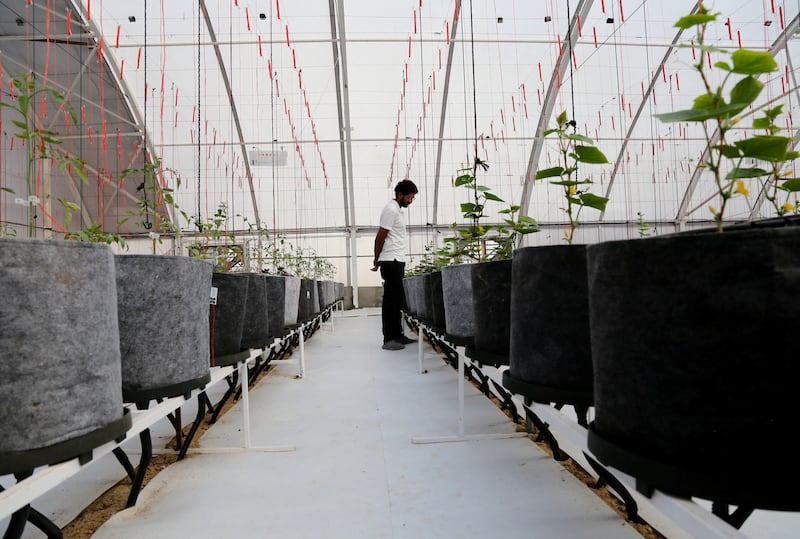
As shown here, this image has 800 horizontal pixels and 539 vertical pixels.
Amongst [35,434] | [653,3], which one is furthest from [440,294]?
[653,3]

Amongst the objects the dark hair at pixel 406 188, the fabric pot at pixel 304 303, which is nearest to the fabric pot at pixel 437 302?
the dark hair at pixel 406 188

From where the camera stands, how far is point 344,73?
341 inches

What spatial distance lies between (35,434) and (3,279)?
25cm

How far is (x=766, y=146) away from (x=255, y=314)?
6.14 ft

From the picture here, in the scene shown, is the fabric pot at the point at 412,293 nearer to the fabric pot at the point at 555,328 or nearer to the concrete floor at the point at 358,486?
the concrete floor at the point at 358,486

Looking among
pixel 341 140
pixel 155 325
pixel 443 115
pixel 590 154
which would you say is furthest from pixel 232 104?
pixel 590 154

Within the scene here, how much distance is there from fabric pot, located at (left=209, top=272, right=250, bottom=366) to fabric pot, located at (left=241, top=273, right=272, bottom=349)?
0.95 feet

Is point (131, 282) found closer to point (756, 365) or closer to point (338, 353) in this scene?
point (756, 365)

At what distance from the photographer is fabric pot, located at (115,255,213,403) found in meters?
1.12

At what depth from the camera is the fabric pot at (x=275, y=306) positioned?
2.47 metres

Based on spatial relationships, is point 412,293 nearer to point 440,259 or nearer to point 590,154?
point 440,259

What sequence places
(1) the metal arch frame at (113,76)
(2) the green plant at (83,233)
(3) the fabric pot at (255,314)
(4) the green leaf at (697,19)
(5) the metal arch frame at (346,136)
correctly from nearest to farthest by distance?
(4) the green leaf at (697,19)
(2) the green plant at (83,233)
(3) the fabric pot at (255,314)
(1) the metal arch frame at (113,76)
(5) the metal arch frame at (346,136)

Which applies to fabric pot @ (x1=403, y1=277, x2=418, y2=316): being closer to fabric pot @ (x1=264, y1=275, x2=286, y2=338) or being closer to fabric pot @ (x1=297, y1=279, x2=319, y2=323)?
fabric pot @ (x1=297, y1=279, x2=319, y2=323)

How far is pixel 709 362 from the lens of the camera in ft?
1.85
